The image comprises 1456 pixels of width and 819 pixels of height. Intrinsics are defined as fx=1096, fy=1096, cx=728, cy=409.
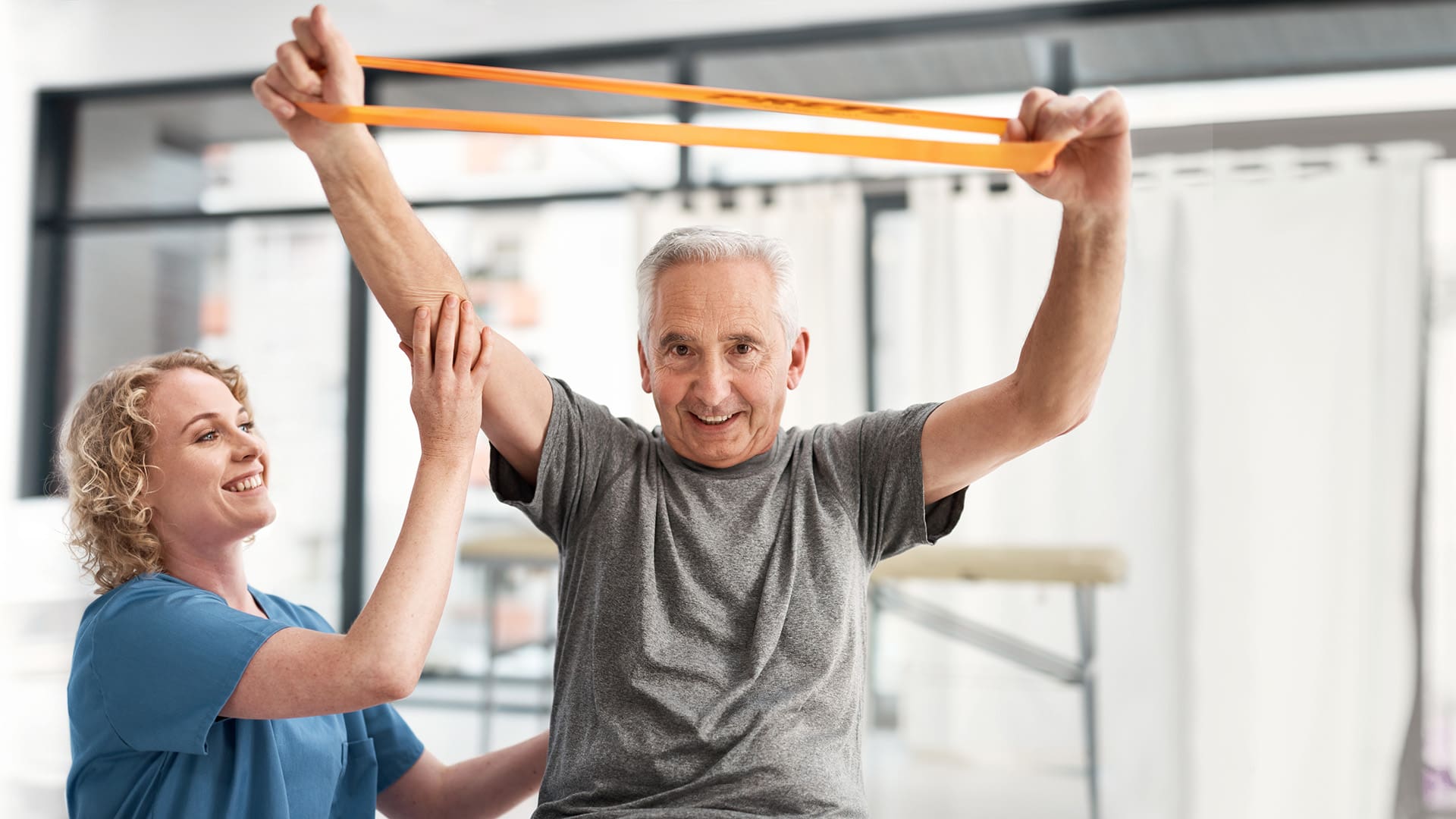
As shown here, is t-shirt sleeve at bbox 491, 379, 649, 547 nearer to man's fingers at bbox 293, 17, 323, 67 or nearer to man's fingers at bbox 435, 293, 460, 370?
man's fingers at bbox 435, 293, 460, 370

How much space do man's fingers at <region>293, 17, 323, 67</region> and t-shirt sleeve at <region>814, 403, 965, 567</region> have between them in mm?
734

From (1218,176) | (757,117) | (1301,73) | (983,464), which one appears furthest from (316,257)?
(983,464)

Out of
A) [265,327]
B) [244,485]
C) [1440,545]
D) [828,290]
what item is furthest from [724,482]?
[265,327]

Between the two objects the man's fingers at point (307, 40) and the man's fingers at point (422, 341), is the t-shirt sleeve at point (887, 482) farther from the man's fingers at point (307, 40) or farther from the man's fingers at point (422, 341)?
the man's fingers at point (307, 40)

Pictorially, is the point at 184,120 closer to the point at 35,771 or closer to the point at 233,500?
the point at 35,771

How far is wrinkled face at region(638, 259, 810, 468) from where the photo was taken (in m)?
1.34

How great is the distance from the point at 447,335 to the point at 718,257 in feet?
1.22

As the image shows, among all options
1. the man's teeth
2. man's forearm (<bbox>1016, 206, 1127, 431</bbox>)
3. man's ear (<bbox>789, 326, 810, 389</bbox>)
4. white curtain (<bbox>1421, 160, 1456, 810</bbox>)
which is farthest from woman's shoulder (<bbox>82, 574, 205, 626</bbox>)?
white curtain (<bbox>1421, 160, 1456, 810</bbox>)

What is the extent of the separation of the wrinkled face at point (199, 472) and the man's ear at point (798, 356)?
69cm

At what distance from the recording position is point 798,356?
1474 mm

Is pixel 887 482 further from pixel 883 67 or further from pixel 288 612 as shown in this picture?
pixel 883 67

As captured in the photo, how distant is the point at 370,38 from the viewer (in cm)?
482

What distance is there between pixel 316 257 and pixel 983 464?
4685 millimetres

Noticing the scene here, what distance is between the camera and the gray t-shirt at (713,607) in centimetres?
122
